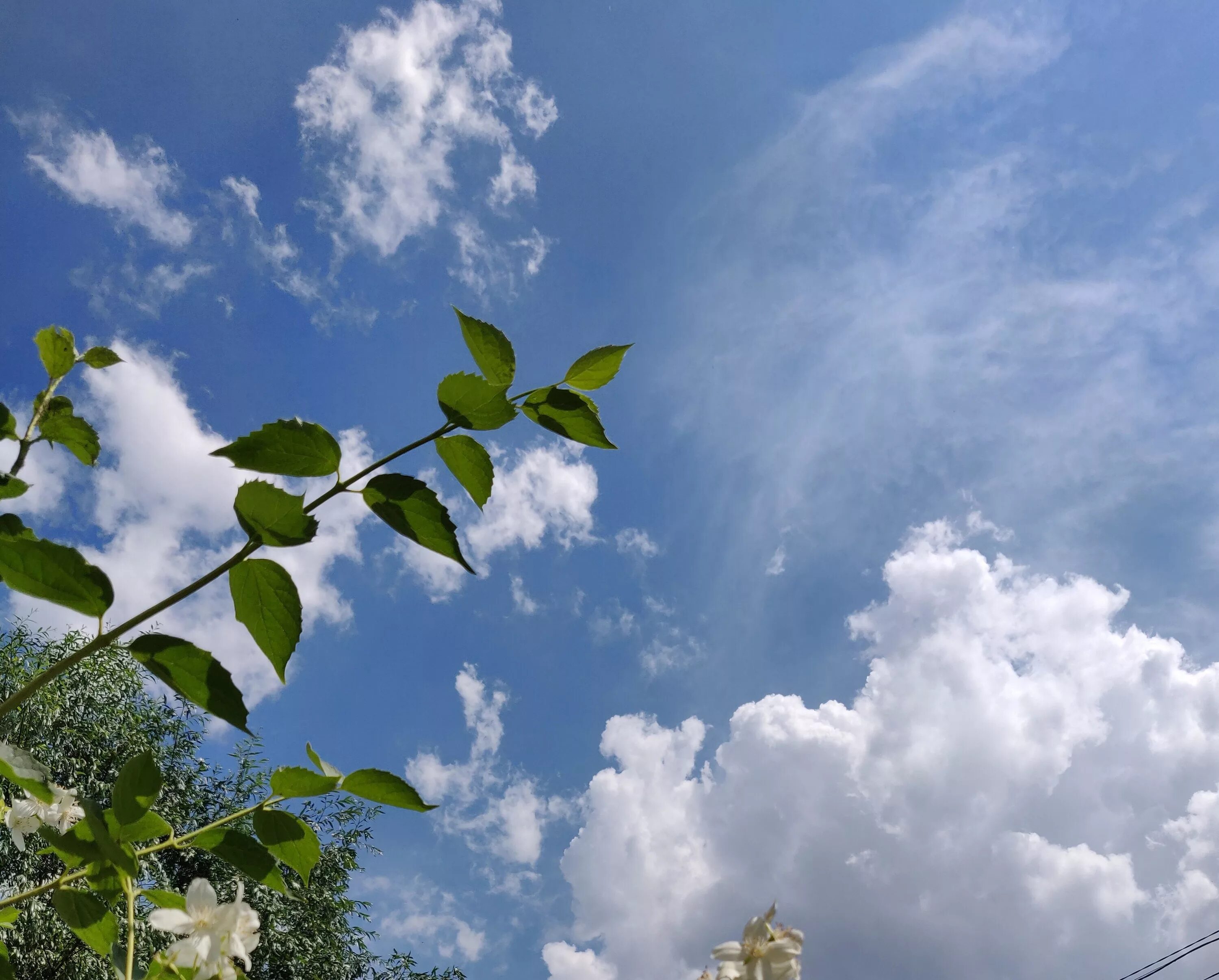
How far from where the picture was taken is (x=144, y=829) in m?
0.74

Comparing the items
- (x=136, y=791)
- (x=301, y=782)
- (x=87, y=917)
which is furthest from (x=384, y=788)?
(x=87, y=917)

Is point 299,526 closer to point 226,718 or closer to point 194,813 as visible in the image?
point 226,718

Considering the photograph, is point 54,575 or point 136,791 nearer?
point 54,575

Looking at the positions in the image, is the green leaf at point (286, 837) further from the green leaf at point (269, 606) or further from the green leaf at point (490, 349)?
the green leaf at point (490, 349)

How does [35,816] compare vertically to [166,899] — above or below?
above

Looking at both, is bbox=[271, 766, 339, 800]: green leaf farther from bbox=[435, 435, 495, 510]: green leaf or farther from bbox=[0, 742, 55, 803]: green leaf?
bbox=[435, 435, 495, 510]: green leaf

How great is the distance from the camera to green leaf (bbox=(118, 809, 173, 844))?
724mm

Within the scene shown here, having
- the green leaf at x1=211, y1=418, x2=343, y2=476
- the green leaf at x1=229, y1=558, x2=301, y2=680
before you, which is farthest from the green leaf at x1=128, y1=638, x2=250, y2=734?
the green leaf at x1=211, y1=418, x2=343, y2=476

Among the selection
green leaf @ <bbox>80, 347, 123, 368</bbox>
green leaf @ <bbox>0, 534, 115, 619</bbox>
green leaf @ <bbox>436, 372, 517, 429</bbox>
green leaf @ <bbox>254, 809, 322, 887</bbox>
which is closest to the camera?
green leaf @ <bbox>0, 534, 115, 619</bbox>

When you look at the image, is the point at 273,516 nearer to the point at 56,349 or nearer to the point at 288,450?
the point at 288,450

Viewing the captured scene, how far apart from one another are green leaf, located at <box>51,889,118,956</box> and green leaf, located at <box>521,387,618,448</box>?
2.05ft

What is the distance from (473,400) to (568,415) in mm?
108

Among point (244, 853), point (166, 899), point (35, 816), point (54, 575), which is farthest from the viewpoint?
point (35, 816)

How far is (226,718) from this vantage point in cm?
58
